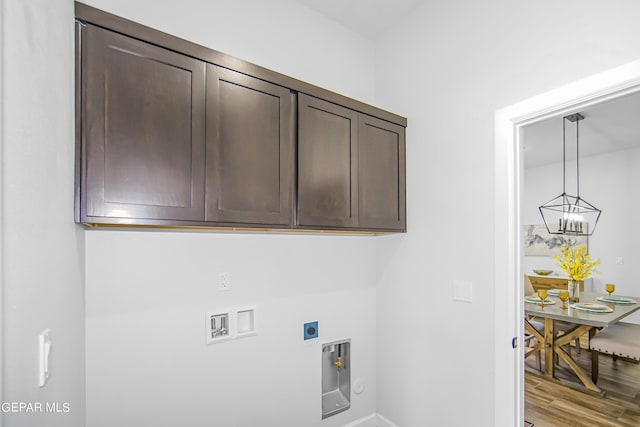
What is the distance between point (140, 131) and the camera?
1.25 metres

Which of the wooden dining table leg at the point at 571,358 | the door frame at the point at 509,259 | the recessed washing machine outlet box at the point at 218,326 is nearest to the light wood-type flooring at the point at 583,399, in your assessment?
the wooden dining table leg at the point at 571,358

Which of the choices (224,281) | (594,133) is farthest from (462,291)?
→ (594,133)

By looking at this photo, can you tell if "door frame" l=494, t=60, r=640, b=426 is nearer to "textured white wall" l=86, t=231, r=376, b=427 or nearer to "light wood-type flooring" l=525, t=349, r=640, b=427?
"textured white wall" l=86, t=231, r=376, b=427

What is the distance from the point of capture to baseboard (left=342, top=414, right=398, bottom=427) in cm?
226

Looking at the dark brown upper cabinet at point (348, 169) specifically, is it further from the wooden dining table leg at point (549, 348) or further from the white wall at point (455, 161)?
the wooden dining table leg at point (549, 348)

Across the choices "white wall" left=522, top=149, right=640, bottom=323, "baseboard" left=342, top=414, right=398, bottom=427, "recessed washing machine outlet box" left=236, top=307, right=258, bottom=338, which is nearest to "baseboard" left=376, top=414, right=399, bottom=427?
"baseboard" left=342, top=414, right=398, bottom=427

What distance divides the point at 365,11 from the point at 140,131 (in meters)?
1.71

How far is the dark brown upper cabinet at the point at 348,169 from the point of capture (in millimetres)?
1699

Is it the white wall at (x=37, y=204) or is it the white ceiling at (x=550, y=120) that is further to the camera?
the white ceiling at (x=550, y=120)

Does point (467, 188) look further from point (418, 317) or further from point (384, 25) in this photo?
point (384, 25)

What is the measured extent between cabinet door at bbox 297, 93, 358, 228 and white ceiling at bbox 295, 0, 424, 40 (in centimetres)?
81

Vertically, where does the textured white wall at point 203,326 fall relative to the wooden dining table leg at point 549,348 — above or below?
above

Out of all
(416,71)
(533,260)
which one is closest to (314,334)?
(416,71)

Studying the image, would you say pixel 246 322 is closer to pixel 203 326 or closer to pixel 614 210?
pixel 203 326
